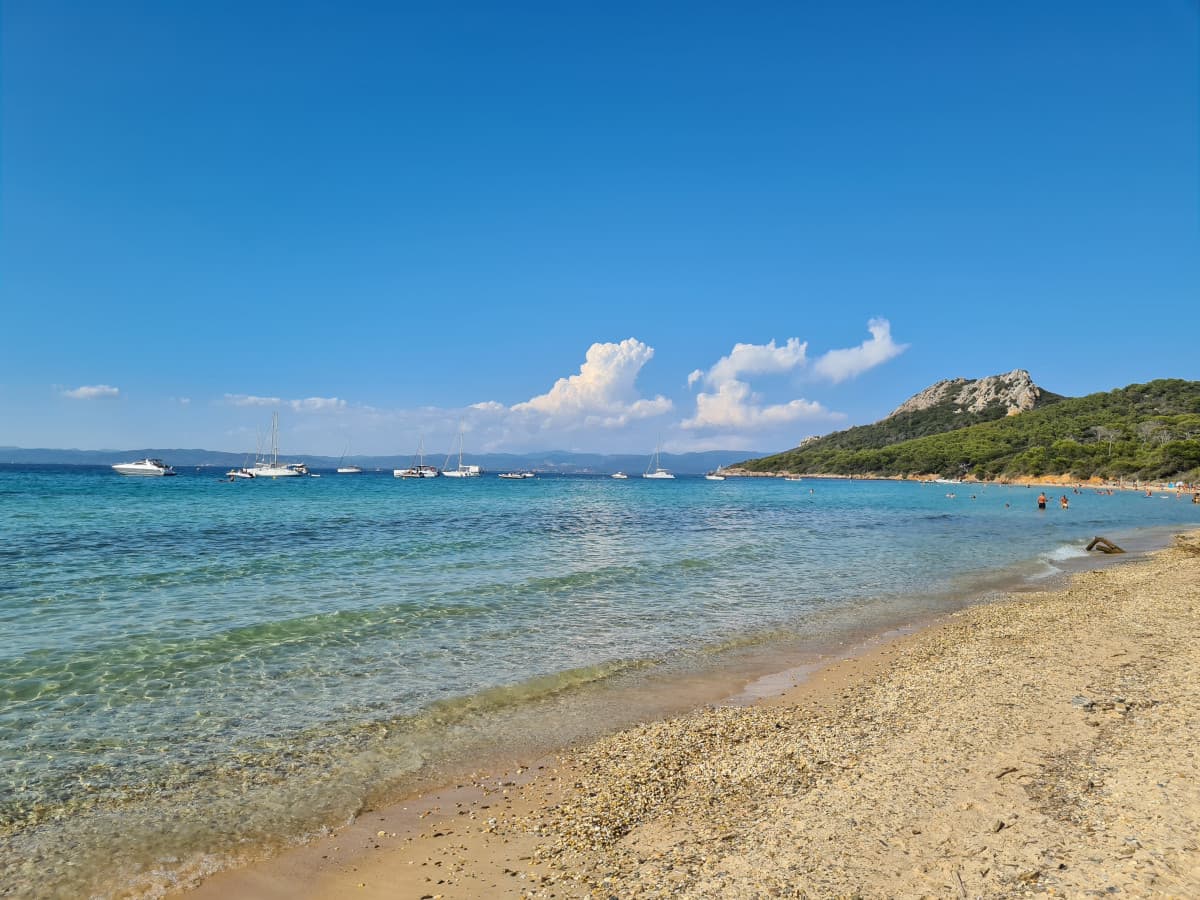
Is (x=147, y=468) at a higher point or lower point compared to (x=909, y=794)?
higher

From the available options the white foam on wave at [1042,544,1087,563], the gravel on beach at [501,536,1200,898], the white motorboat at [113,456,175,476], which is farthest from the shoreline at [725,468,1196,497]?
the white motorboat at [113,456,175,476]

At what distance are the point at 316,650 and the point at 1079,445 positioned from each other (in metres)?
148

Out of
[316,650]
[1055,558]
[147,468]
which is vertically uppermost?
[147,468]

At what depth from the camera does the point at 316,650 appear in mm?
12820

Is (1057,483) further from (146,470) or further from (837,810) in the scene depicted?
(146,470)

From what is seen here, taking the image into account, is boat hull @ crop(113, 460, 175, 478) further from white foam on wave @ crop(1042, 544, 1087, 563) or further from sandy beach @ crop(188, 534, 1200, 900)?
sandy beach @ crop(188, 534, 1200, 900)

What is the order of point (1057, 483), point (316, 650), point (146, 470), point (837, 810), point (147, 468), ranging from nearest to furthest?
point (837, 810)
point (316, 650)
point (147, 468)
point (146, 470)
point (1057, 483)

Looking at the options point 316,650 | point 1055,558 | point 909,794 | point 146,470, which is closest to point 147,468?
point 146,470

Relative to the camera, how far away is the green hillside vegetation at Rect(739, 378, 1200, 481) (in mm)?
109750

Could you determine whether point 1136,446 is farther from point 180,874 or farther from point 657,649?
point 180,874

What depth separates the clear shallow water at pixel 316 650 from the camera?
694cm

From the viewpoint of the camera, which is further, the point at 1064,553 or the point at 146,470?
the point at 146,470

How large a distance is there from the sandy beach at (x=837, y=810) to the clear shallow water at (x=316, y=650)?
1.18 m

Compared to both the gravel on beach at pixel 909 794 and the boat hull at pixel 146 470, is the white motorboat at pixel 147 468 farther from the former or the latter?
the gravel on beach at pixel 909 794
